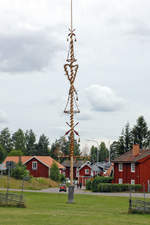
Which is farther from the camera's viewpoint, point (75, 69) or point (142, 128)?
point (142, 128)

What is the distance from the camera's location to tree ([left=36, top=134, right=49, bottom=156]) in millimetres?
140625

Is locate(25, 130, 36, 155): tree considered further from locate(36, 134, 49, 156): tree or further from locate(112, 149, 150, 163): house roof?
locate(112, 149, 150, 163): house roof

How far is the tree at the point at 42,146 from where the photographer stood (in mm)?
140625

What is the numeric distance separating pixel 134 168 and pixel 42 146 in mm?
78283

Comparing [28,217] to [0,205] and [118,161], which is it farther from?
[118,161]

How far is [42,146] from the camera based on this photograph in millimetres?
143000

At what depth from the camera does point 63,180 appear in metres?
91.1

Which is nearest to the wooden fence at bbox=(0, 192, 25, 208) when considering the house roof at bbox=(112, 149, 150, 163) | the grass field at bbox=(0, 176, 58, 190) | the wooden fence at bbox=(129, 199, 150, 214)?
the wooden fence at bbox=(129, 199, 150, 214)

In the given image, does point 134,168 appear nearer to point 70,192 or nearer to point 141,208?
point 70,192

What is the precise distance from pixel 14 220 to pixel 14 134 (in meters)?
136

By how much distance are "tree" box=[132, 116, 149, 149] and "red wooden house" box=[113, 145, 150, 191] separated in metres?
32.0

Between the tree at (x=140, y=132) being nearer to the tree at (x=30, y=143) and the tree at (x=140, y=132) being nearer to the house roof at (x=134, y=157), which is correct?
the house roof at (x=134, y=157)

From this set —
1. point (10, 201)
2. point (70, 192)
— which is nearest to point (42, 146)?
point (70, 192)

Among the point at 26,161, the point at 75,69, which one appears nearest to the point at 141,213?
the point at 75,69
